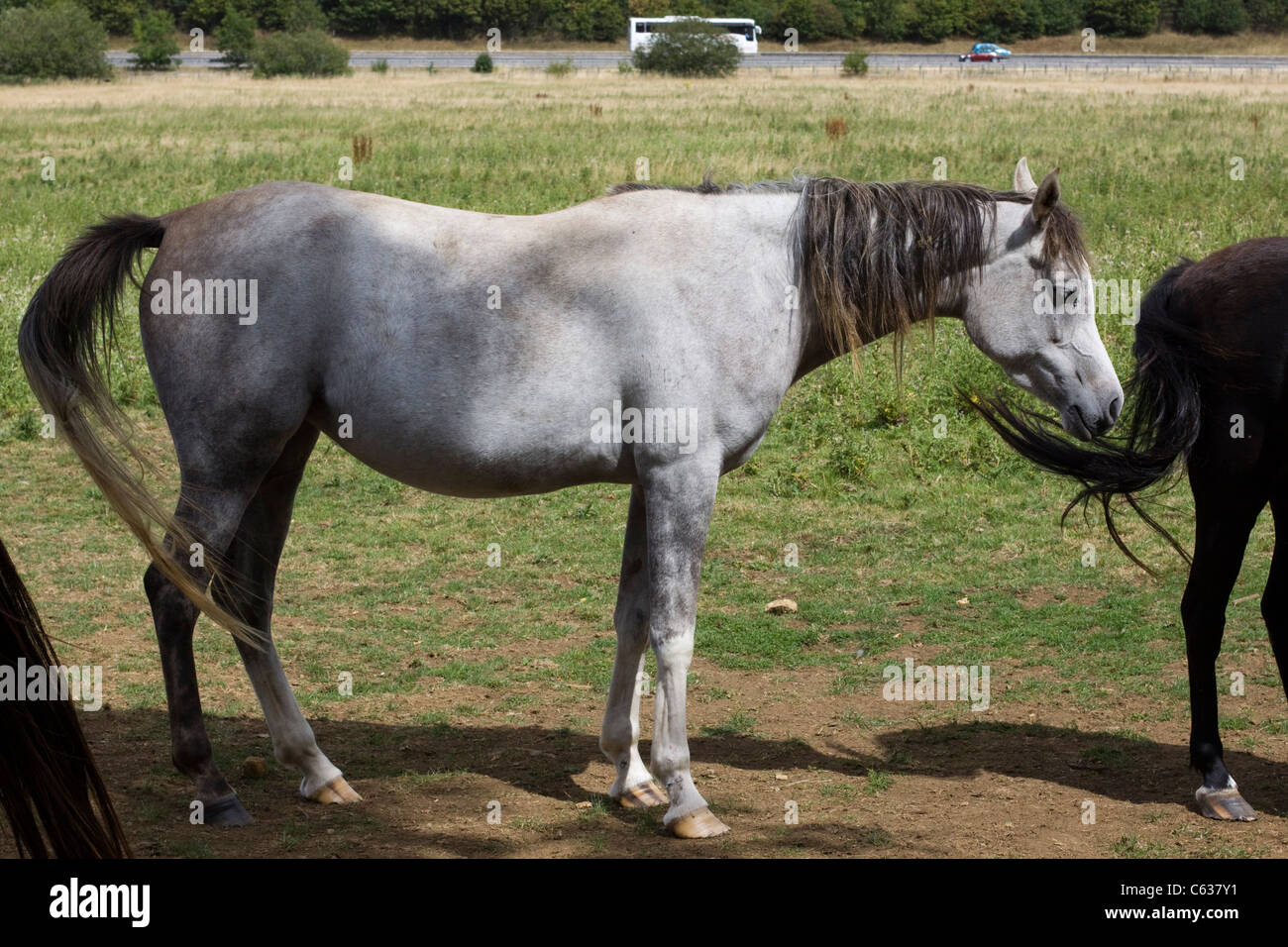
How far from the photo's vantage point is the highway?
5381 cm

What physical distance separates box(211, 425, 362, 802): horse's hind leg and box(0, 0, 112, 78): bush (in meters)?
50.6

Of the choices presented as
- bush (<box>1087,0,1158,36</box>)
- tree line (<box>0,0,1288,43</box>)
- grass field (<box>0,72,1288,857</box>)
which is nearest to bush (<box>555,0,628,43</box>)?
tree line (<box>0,0,1288,43</box>)

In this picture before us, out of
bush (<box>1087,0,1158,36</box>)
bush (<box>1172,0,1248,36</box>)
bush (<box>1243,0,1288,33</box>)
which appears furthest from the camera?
bush (<box>1087,0,1158,36</box>)

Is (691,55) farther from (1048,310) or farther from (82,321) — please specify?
(82,321)

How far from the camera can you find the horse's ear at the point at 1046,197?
4473 mm

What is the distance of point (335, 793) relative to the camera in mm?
4980

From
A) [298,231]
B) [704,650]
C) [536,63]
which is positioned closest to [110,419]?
[298,231]

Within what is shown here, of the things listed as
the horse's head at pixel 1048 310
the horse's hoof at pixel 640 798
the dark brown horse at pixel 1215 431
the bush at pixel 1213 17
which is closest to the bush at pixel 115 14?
the bush at pixel 1213 17

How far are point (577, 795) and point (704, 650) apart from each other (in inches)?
67.9

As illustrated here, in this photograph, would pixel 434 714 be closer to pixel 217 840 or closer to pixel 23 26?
pixel 217 840

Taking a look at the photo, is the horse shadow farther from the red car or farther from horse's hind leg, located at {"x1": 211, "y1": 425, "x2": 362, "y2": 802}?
the red car

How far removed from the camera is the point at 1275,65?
53156 millimetres

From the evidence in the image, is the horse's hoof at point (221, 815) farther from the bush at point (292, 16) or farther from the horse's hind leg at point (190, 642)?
the bush at point (292, 16)

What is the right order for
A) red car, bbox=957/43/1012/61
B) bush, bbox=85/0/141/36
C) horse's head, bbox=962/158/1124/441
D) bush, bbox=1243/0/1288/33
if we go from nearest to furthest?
1. horse's head, bbox=962/158/1124/441
2. red car, bbox=957/43/1012/61
3. bush, bbox=1243/0/1288/33
4. bush, bbox=85/0/141/36
